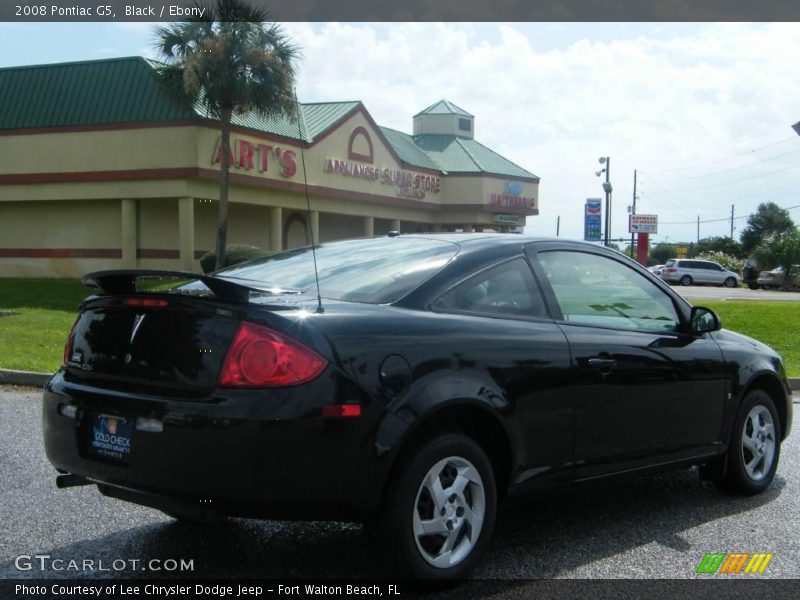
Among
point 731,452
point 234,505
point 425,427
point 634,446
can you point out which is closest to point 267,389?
point 234,505

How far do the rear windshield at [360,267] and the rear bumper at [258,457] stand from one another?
769mm

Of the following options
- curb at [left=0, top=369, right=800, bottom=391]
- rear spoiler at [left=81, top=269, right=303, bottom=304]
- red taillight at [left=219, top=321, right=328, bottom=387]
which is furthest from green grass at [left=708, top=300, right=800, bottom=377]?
red taillight at [left=219, top=321, right=328, bottom=387]

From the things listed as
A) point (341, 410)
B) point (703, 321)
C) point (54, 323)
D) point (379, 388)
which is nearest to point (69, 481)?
point (341, 410)

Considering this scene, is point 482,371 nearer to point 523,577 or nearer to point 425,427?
point 425,427

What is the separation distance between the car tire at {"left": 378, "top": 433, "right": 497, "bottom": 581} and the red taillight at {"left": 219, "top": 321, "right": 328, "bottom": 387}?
59 centimetres

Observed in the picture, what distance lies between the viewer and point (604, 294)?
193 inches

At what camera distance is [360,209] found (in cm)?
3972

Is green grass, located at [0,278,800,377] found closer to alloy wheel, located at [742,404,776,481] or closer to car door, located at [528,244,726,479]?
alloy wheel, located at [742,404,776,481]

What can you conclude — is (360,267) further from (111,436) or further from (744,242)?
(744,242)

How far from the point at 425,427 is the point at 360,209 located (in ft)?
119

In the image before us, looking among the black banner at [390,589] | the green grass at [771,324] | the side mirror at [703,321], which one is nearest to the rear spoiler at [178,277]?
the black banner at [390,589]

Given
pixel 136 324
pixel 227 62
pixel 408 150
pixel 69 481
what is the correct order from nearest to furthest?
pixel 136 324 < pixel 69 481 < pixel 227 62 < pixel 408 150

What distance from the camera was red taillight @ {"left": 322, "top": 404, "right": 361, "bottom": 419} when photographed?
3.40 m

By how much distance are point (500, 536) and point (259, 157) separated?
94.7 ft
